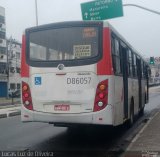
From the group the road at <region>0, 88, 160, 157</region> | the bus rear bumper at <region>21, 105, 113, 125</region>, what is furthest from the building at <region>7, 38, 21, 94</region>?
the bus rear bumper at <region>21, 105, 113, 125</region>

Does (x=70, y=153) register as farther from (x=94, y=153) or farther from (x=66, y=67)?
(x=66, y=67)

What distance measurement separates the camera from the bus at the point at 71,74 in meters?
11.1

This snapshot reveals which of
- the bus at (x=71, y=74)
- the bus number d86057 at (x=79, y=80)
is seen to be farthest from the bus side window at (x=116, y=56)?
the bus number d86057 at (x=79, y=80)

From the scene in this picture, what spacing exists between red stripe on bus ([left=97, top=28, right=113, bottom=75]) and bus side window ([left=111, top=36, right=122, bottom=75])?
0.50m

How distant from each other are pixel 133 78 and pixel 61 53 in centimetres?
561

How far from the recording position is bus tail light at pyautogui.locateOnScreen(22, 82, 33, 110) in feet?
38.8

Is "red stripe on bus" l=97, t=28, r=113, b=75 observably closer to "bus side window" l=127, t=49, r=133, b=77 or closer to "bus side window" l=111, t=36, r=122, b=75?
"bus side window" l=111, t=36, r=122, b=75

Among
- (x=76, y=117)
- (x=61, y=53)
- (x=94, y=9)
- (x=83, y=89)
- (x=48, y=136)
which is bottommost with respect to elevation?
(x=48, y=136)

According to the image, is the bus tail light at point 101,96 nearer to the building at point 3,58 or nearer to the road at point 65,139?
the road at point 65,139

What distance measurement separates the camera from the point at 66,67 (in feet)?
37.5

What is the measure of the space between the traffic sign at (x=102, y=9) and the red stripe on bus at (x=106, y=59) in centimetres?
1332

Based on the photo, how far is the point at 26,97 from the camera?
1188cm

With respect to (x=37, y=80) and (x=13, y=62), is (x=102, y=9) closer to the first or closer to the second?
(x=37, y=80)

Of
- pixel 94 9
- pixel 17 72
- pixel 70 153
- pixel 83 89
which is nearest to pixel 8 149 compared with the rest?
pixel 70 153
